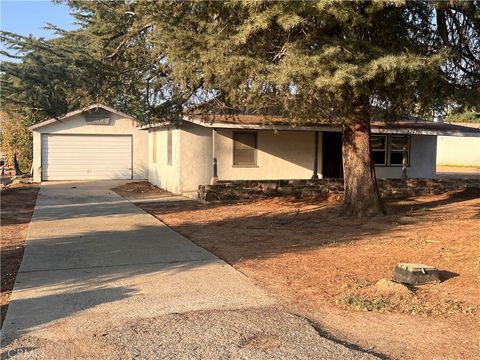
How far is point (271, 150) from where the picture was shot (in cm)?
1930

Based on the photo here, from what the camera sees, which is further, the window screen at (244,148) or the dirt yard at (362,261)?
the window screen at (244,148)

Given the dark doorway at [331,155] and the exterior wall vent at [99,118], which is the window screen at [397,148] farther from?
the exterior wall vent at [99,118]

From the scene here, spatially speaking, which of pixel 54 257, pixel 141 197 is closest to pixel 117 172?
pixel 141 197

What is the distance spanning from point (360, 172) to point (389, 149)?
8.80 meters

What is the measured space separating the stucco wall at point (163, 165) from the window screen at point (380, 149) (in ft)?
25.4

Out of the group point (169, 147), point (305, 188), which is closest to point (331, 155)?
point (305, 188)

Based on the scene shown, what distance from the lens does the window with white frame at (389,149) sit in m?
20.8

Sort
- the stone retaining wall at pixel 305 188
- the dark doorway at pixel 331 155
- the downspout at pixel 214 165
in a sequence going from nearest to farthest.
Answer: the stone retaining wall at pixel 305 188 → the downspout at pixel 214 165 → the dark doorway at pixel 331 155

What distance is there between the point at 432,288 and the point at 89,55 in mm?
10596

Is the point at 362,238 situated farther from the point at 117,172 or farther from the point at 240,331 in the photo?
the point at 117,172

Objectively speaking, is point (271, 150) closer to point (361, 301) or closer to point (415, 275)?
point (415, 275)

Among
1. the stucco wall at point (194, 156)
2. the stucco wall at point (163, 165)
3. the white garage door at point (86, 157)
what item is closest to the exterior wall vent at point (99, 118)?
the white garage door at point (86, 157)

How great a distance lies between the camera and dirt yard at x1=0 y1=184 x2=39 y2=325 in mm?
6995

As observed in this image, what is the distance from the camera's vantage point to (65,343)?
4.66 meters
